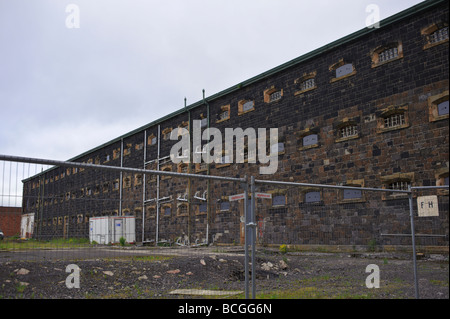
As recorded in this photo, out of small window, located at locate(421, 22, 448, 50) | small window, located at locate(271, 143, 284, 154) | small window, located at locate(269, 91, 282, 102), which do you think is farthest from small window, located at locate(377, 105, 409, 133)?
small window, located at locate(269, 91, 282, 102)

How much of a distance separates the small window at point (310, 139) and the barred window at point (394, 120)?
3.23 metres

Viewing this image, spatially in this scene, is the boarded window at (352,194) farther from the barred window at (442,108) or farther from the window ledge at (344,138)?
the barred window at (442,108)

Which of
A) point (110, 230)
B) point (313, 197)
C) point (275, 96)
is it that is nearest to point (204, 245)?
point (110, 230)

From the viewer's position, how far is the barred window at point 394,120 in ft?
50.3

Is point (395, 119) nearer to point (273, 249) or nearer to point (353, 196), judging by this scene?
point (353, 196)

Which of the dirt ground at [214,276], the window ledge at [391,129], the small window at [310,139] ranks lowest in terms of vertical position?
the dirt ground at [214,276]

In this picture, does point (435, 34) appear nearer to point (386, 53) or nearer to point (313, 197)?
point (386, 53)

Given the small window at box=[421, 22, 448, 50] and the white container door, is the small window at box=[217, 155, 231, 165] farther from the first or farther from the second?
the white container door

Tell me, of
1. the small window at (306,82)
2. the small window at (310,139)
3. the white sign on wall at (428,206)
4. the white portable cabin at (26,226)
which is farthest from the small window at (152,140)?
the white sign on wall at (428,206)

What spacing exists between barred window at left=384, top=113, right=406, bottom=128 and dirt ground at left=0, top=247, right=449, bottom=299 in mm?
7266

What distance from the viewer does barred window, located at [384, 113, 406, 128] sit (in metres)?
15.3

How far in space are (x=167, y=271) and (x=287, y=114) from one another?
468 inches

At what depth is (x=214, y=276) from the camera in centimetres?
988
